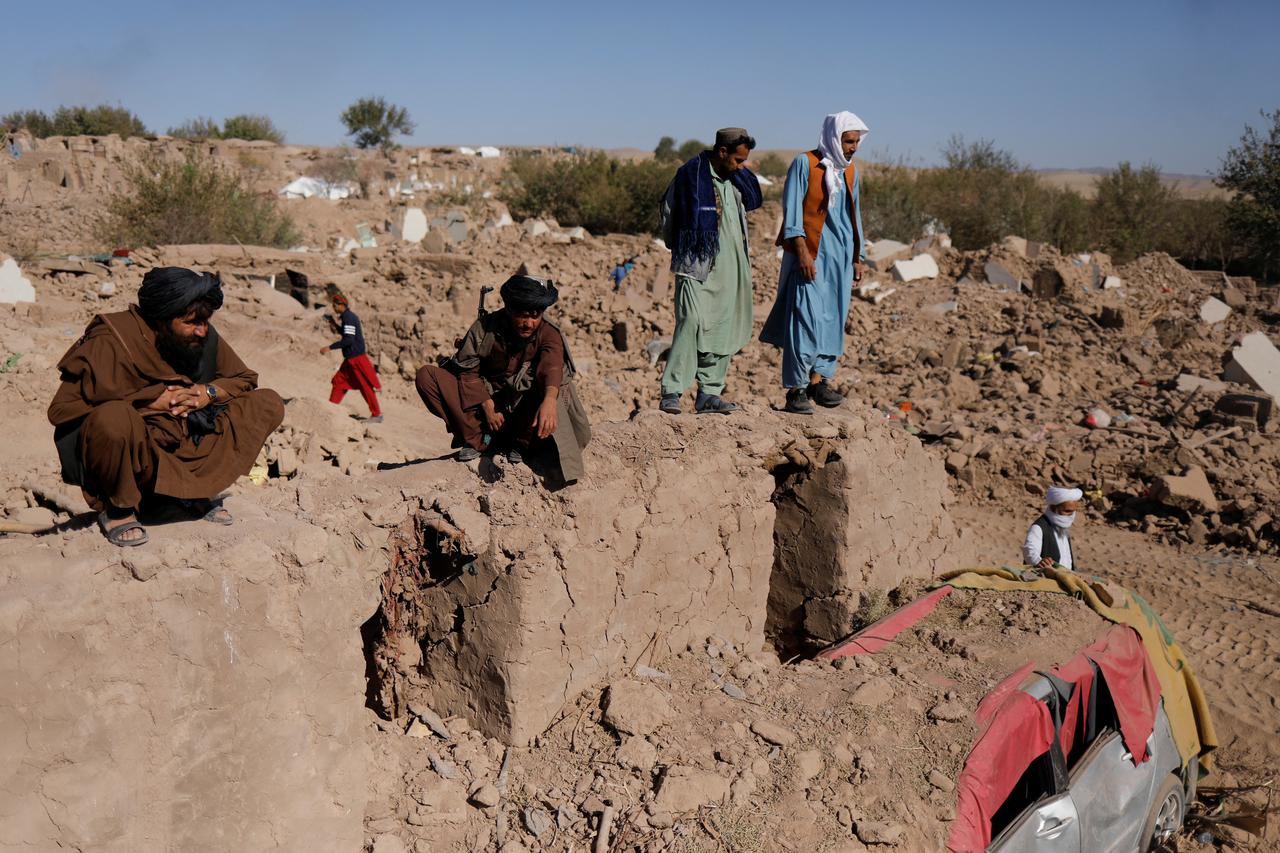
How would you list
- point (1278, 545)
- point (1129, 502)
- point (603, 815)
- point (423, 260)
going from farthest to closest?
1. point (423, 260)
2. point (1129, 502)
3. point (1278, 545)
4. point (603, 815)

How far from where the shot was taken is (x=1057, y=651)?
3.91m

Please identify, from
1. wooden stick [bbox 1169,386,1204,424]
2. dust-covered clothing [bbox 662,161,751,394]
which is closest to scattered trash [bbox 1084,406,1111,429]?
wooden stick [bbox 1169,386,1204,424]

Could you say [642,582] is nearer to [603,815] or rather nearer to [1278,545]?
[603,815]

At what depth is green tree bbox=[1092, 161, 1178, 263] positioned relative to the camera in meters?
24.0

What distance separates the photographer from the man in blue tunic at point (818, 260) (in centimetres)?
492

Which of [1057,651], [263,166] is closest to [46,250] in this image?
[263,166]

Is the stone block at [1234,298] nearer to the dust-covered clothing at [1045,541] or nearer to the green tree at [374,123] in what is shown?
the dust-covered clothing at [1045,541]

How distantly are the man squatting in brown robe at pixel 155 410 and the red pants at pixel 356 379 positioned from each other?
609 cm

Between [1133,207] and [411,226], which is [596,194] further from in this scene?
[1133,207]

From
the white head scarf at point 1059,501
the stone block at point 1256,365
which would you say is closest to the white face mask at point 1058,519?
the white head scarf at point 1059,501

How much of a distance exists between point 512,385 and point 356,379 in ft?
19.2

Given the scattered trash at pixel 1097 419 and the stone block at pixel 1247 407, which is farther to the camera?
the scattered trash at pixel 1097 419

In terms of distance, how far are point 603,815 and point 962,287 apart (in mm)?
13525

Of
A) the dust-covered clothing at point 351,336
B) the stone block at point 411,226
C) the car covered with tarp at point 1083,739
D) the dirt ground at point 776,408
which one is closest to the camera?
the dirt ground at point 776,408
